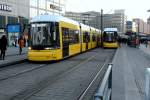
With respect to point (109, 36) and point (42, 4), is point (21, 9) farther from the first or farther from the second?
point (109, 36)

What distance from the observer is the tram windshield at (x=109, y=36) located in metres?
52.8

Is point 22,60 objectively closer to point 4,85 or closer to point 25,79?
point 25,79

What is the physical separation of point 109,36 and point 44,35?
98.7 feet

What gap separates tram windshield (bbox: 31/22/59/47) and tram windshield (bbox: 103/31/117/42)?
2921 centimetres

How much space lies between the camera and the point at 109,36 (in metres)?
53.2

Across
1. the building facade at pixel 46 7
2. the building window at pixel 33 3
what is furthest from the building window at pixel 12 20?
the building window at pixel 33 3

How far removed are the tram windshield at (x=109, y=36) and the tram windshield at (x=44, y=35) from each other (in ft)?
95.8

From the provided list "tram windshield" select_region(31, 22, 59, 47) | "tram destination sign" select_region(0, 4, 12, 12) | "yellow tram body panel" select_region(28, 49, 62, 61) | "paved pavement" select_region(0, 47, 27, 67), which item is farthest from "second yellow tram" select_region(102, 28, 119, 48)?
"yellow tram body panel" select_region(28, 49, 62, 61)

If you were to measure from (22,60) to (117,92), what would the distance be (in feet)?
47.5

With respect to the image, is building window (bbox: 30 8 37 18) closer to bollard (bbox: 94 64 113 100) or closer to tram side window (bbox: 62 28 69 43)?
tram side window (bbox: 62 28 69 43)

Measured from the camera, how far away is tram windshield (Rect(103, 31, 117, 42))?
52.8m

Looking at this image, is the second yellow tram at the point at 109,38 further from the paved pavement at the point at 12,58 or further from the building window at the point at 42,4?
the building window at the point at 42,4

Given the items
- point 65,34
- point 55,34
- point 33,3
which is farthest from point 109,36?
point 33,3

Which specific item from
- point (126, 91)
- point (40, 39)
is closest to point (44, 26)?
point (40, 39)
